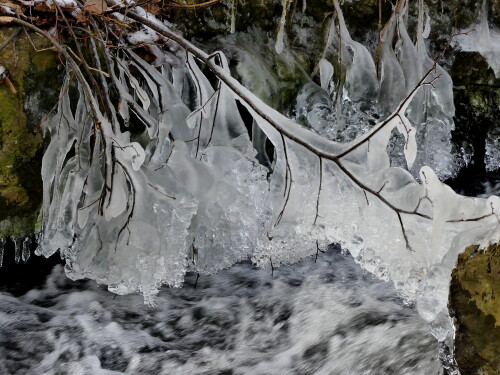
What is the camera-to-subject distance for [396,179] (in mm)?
1996

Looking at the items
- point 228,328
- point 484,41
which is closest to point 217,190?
point 228,328

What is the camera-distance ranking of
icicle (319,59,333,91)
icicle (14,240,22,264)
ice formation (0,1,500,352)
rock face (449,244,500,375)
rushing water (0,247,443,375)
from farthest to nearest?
icicle (319,59,333,91)
icicle (14,240,22,264)
rushing water (0,247,443,375)
ice formation (0,1,500,352)
rock face (449,244,500,375)

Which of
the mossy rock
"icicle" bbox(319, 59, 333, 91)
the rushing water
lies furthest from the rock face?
the mossy rock

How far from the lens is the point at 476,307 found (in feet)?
6.15

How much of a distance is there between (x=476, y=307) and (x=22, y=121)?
6.36 feet

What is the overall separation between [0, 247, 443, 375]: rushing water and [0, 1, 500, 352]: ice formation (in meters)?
0.23

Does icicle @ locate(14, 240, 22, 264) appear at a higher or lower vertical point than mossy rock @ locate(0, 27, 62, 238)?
lower

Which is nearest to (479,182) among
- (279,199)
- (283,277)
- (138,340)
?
(283,277)

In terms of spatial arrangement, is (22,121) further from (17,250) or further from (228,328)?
(228,328)

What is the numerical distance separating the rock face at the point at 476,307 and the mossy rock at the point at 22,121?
1.81 metres

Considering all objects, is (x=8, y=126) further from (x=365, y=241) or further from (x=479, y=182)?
(x=479, y=182)

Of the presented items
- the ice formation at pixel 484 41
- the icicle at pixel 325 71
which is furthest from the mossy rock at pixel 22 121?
the ice formation at pixel 484 41

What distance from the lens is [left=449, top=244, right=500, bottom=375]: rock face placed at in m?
1.85

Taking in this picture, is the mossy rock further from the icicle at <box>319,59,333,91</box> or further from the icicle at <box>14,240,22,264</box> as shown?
the icicle at <box>319,59,333,91</box>
